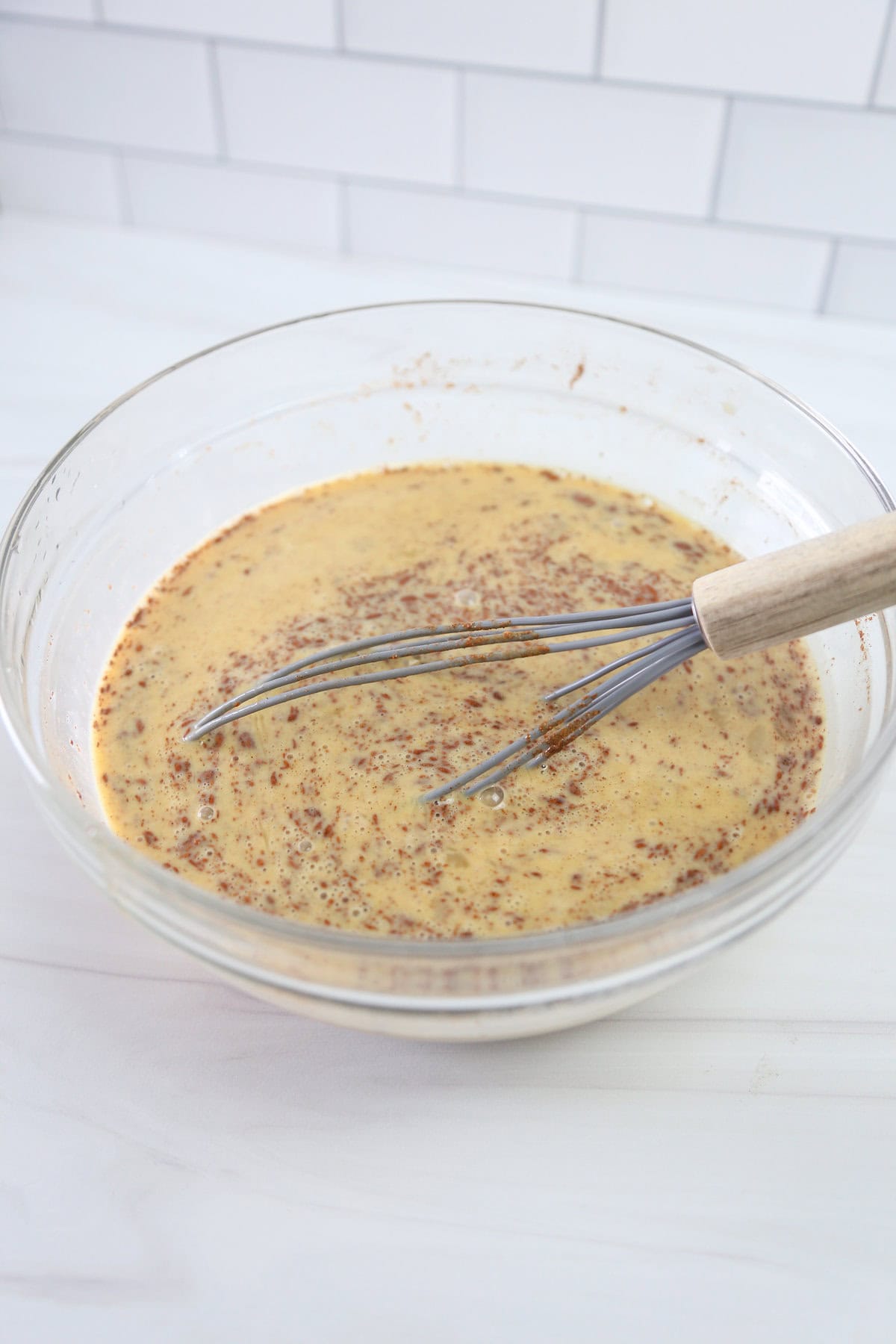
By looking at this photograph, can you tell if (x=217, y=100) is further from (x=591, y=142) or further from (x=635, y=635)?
(x=635, y=635)

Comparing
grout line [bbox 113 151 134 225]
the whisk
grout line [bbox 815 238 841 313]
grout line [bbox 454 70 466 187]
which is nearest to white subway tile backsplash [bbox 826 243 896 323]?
grout line [bbox 815 238 841 313]

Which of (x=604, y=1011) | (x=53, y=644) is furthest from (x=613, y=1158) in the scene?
(x=53, y=644)

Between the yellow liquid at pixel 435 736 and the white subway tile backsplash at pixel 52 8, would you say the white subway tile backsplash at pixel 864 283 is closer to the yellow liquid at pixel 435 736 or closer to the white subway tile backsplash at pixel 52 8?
the yellow liquid at pixel 435 736

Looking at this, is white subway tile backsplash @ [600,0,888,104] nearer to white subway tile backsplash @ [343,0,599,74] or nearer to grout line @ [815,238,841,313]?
white subway tile backsplash @ [343,0,599,74]

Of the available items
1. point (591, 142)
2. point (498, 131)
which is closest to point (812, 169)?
point (591, 142)

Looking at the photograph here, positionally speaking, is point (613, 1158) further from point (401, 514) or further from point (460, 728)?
point (401, 514)
